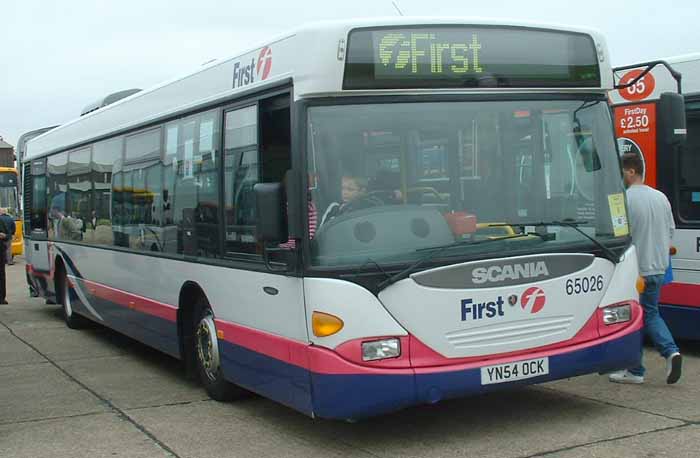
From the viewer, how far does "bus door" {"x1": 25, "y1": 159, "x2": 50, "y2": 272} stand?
600 inches

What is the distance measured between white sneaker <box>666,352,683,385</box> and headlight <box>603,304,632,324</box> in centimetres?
127

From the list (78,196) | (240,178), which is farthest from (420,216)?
(78,196)

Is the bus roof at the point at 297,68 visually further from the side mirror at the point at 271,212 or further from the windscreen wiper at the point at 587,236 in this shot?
the windscreen wiper at the point at 587,236

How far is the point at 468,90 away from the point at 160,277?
4040 millimetres

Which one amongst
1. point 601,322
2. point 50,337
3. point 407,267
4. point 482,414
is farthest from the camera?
point 50,337

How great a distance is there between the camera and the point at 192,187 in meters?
8.42

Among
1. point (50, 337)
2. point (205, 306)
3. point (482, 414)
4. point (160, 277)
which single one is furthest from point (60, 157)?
point (482, 414)

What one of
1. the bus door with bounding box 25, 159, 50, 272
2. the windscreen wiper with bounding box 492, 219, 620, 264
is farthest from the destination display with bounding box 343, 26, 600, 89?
the bus door with bounding box 25, 159, 50, 272

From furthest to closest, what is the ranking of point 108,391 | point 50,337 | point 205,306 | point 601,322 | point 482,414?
point 50,337, point 108,391, point 205,306, point 482,414, point 601,322

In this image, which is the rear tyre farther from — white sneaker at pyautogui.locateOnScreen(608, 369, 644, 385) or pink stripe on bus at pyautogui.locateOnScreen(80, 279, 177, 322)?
white sneaker at pyautogui.locateOnScreen(608, 369, 644, 385)

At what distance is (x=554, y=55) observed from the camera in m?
6.81

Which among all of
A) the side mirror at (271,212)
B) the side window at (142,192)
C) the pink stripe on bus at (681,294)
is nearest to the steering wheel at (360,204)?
the side mirror at (271,212)

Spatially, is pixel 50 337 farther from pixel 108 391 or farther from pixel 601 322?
pixel 601 322

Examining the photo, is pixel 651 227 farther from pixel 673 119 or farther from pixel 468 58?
pixel 468 58
